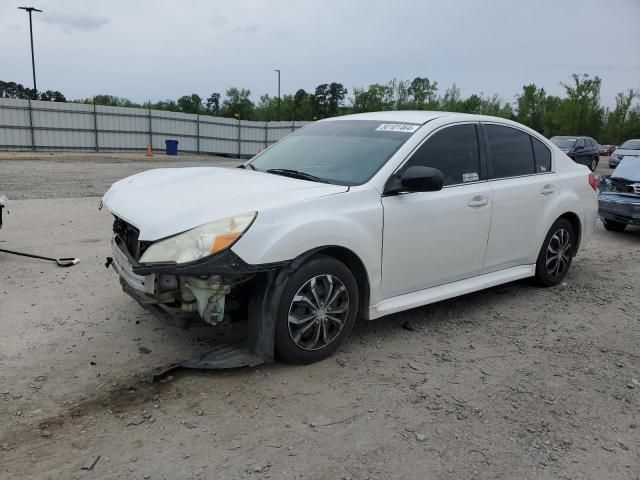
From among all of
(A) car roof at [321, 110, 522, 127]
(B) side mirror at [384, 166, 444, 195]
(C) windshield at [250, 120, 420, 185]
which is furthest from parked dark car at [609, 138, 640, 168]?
(B) side mirror at [384, 166, 444, 195]

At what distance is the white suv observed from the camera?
3.33m

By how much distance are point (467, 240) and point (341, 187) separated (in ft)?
4.30

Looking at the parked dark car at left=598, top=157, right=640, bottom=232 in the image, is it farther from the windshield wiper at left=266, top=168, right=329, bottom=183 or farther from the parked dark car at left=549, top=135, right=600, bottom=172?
the parked dark car at left=549, top=135, right=600, bottom=172

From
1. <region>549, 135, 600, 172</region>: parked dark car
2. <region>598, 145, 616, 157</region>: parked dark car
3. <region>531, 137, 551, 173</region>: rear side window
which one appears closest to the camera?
<region>531, 137, 551, 173</region>: rear side window

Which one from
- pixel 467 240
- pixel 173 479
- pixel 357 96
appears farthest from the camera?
pixel 357 96

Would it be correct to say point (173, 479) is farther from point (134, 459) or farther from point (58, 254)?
point (58, 254)

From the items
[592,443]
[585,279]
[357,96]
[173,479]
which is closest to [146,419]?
[173,479]

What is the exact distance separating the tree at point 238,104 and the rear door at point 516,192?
63770mm

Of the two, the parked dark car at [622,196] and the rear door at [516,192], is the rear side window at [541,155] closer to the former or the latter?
the rear door at [516,192]

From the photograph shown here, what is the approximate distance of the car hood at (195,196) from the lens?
131 inches

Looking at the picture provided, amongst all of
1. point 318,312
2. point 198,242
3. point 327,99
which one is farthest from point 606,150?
point 198,242

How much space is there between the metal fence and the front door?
26648mm

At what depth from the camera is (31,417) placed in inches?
120

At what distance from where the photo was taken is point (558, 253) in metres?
5.59
